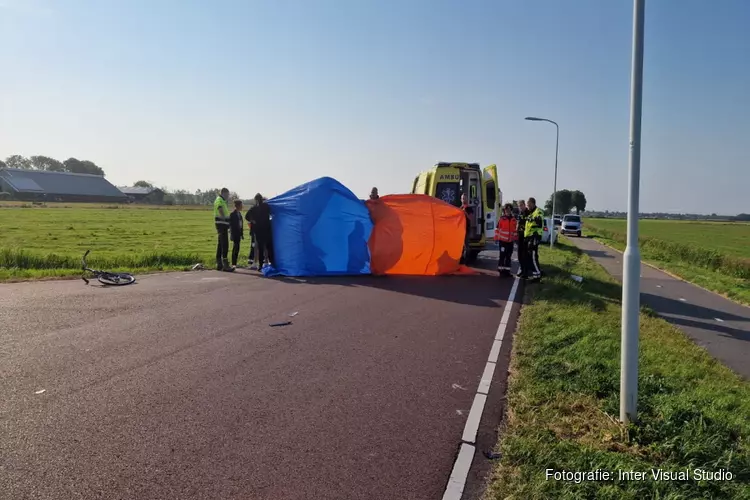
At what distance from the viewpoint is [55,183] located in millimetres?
90625

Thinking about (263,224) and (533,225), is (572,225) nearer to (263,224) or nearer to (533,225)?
(533,225)

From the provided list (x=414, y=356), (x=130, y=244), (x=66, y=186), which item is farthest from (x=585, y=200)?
(x=414, y=356)

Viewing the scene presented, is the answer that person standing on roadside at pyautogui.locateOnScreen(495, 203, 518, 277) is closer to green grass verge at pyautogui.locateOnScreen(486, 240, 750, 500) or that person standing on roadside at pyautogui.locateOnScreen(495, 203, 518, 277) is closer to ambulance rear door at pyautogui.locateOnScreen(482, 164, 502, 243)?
ambulance rear door at pyautogui.locateOnScreen(482, 164, 502, 243)

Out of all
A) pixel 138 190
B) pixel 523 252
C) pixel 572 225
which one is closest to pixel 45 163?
pixel 138 190

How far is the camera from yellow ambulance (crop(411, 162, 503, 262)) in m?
17.6

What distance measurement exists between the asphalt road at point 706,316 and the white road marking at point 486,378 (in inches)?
126

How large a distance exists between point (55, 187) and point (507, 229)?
96599mm

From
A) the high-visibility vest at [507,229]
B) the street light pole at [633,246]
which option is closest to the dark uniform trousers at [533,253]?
the high-visibility vest at [507,229]

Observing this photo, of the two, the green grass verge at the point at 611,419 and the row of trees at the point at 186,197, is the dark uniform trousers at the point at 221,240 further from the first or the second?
the row of trees at the point at 186,197

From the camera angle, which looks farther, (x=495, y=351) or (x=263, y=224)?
(x=263, y=224)

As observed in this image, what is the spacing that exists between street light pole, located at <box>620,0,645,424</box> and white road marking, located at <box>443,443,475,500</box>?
140 cm

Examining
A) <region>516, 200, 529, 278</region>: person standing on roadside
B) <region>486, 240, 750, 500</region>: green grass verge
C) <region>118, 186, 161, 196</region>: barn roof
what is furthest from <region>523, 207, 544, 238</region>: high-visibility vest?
<region>118, 186, 161, 196</region>: barn roof

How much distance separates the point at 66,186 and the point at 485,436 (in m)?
104

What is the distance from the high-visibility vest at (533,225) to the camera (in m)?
13.4
